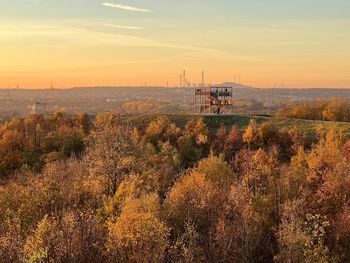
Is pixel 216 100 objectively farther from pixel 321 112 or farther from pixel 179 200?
pixel 179 200

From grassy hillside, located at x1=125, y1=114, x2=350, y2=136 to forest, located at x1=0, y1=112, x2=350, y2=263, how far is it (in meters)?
2.84

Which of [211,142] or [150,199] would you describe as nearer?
[150,199]

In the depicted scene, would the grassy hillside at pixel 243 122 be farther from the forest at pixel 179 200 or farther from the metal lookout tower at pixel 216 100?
the metal lookout tower at pixel 216 100

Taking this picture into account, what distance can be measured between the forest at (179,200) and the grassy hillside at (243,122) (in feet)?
9.31

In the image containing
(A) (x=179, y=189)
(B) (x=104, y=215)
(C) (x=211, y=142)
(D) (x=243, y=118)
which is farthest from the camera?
(D) (x=243, y=118)

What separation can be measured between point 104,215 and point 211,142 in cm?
6202

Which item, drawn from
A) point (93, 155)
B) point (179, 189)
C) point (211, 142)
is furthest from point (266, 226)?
point (211, 142)

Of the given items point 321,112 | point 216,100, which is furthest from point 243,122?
point 321,112

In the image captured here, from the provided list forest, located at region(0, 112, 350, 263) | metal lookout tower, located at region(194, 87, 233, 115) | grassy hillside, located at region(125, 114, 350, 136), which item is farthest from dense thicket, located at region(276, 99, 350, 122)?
forest, located at region(0, 112, 350, 263)

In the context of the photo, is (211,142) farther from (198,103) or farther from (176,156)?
(198,103)

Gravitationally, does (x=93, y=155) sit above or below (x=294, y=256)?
above

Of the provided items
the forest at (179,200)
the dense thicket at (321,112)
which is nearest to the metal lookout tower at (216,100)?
the forest at (179,200)

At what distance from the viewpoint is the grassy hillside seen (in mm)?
116812

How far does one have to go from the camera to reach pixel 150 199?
54.9m
